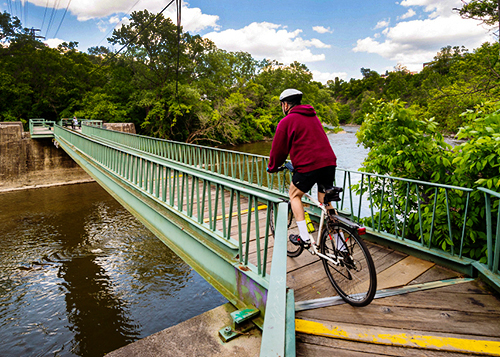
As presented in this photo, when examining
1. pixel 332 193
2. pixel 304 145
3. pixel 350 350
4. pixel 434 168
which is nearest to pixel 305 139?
pixel 304 145

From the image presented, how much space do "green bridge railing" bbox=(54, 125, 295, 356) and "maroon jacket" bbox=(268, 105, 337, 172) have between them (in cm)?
56

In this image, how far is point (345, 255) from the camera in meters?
3.24

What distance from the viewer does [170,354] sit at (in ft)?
9.95

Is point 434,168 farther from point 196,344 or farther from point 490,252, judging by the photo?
point 196,344

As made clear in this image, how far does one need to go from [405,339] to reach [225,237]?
2304 mm

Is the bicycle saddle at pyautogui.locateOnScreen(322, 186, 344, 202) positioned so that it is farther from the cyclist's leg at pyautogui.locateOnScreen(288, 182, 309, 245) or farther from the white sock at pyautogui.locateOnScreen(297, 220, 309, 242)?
the white sock at pyautogui.locateOnScreen(297, 220, 309, 242)

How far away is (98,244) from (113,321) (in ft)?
20.6

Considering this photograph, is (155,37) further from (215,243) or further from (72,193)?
(215,243)

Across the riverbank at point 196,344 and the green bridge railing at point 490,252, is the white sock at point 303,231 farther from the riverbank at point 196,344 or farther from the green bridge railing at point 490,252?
the green bridge railing at point 490,252

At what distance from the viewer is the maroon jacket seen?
3221 millimetres

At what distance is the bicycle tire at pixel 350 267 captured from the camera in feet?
9.75

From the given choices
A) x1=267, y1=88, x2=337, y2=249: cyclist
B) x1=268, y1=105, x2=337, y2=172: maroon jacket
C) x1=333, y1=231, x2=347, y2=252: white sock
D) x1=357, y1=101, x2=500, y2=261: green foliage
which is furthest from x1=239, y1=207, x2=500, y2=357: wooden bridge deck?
x1=268, y1=105, x2=337, y2=172: maroon jacket

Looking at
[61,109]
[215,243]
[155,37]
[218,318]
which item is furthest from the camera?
[61,109]

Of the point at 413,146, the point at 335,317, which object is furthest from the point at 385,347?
the point at 413,146
